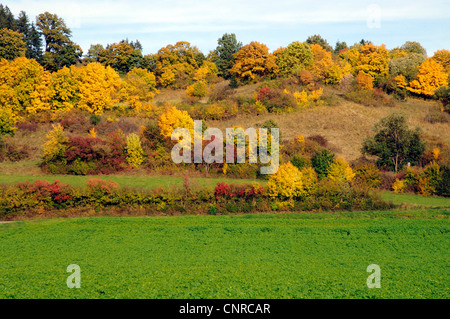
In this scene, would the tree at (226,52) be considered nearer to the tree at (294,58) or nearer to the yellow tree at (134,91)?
the tree at (294,58)

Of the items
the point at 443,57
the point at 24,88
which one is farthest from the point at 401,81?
the point at 24,88

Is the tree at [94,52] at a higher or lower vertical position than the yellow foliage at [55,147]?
higher

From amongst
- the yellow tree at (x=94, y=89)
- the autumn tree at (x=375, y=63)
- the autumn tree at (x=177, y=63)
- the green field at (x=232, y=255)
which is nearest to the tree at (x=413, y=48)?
the autumn tree at (x=375, y=63)

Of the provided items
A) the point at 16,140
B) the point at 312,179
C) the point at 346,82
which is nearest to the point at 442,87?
the point at 346,82

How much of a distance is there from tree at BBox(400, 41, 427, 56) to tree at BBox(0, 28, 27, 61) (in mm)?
65337

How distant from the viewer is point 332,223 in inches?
819

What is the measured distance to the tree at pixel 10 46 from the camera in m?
57.0

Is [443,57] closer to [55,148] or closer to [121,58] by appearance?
[121,58]

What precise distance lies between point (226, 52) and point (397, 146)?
144 feet

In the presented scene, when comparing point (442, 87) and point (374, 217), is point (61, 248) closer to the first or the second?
point (374, 217)

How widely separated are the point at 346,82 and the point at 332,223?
39.8 metres

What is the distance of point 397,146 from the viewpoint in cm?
3164

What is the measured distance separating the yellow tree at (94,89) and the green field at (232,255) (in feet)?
87.3

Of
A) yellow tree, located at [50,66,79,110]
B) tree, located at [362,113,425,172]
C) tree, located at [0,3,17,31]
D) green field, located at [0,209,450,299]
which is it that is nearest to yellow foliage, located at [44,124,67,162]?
green field, located at [0,209,450,299]
